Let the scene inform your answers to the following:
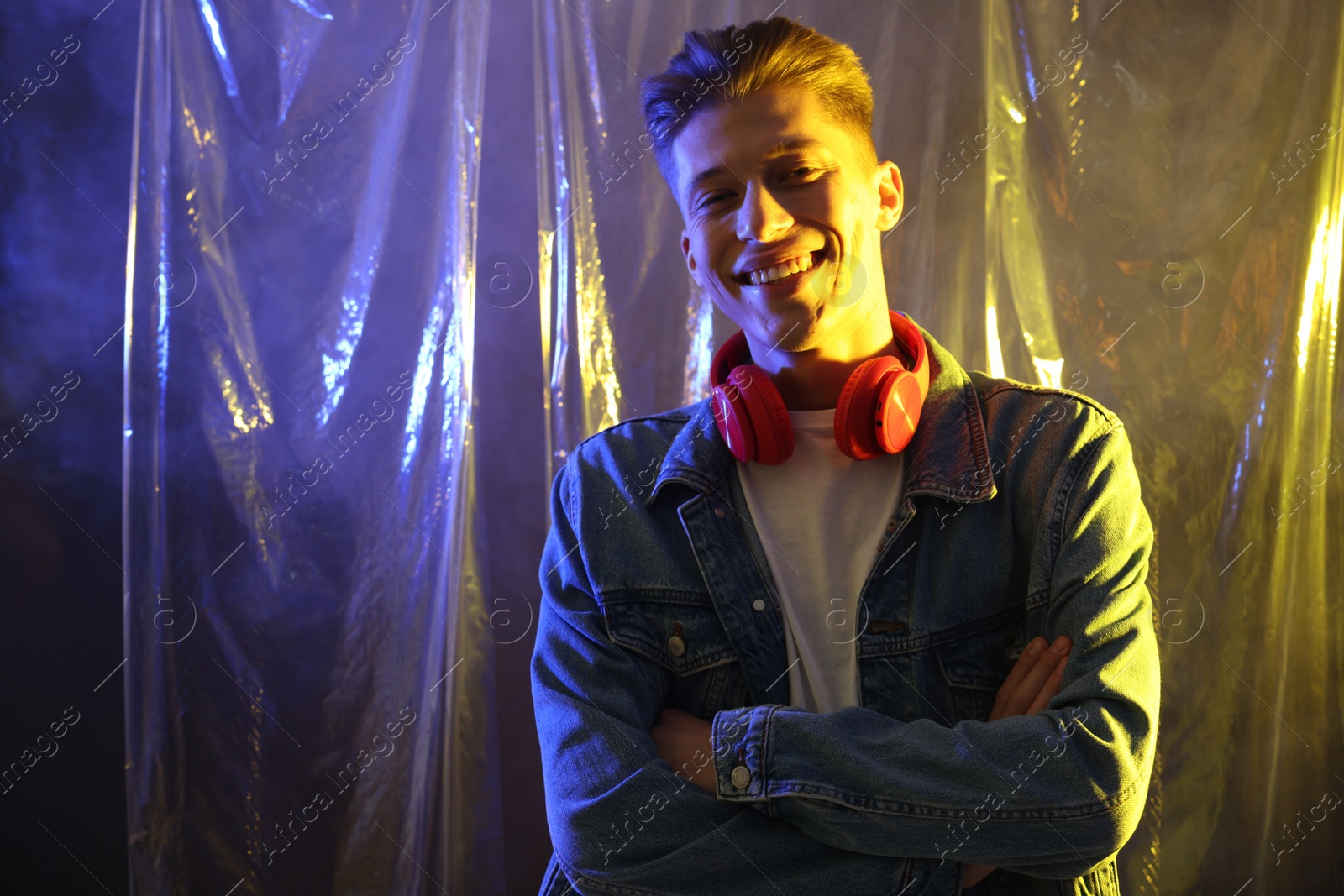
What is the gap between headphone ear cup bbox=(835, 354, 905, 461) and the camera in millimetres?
1251

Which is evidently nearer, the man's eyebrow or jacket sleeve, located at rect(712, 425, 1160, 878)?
jacket sleeve, located at rect(712, 425, 1160, 878)

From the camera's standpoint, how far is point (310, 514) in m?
1.91

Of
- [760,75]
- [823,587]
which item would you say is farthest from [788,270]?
[823,587]

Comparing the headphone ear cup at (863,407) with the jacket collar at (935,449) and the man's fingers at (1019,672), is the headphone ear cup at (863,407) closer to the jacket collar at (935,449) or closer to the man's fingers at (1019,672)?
the jacket collar at (935,449)

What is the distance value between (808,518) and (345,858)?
1.23 meters

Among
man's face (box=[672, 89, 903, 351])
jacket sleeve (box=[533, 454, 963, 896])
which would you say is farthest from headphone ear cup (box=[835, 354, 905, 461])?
jacket sleeve (box=[533, 454, 963, 896])

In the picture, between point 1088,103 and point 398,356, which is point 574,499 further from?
point 1088,103

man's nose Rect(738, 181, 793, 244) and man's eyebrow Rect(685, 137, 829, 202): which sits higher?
man's eyebrow Rect(685, 137, 829, 202)

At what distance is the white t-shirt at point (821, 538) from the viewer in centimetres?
122

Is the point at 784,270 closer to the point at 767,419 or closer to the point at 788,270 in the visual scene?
the point at 788,270

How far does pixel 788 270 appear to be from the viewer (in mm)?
1306

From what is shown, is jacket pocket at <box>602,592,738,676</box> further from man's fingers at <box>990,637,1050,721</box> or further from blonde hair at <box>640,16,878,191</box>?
blonde hair at <box>640,16,878,191</box>

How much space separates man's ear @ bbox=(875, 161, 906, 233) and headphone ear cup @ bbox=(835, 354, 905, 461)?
0.92ft

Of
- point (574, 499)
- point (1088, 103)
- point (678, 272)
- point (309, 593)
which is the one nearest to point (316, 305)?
point (309, 593)
